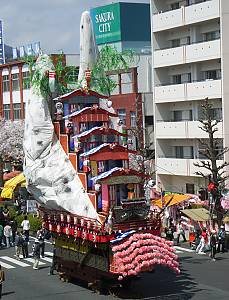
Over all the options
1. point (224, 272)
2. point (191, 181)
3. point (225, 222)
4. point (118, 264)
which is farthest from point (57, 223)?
point (191, 181)

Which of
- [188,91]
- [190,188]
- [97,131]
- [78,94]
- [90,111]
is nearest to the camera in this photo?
[97,131]

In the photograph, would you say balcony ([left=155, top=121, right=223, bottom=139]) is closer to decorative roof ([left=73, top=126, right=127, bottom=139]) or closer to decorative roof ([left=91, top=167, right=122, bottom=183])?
decorative roof ([left=73, top=126, right=127, bottom=139])

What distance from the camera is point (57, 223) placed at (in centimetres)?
2883

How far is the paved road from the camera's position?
2633 cm

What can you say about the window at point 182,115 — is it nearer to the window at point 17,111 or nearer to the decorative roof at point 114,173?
the decorative roof at point 114,173

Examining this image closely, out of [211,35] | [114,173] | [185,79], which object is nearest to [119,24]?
[185,79]

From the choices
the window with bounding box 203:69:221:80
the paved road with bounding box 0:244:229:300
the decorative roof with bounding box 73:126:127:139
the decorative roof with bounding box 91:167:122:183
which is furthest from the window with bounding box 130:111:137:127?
the decorative roof with bounding box 91:167:122:183

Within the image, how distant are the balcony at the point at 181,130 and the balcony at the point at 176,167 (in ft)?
6.06

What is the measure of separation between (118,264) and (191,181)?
30028 millimetres

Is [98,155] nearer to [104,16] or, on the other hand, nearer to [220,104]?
[220,104]

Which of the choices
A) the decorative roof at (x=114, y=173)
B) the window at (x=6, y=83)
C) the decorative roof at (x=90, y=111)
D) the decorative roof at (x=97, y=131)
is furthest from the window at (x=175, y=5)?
the window at (x=6, y=83)

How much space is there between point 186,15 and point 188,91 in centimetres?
586

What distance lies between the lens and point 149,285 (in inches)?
1113

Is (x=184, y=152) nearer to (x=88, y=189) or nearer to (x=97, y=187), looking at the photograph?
(x=88, y=189)
